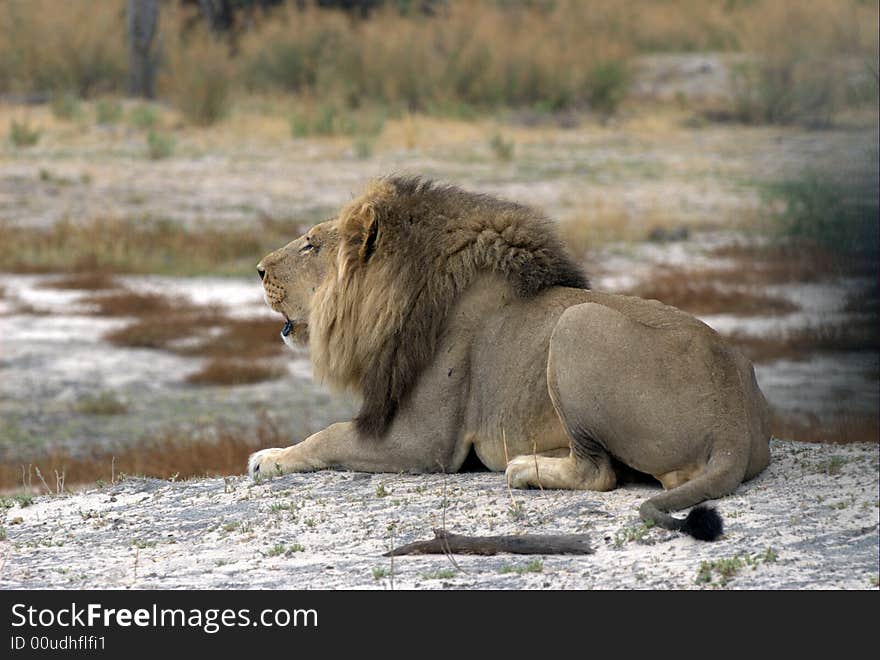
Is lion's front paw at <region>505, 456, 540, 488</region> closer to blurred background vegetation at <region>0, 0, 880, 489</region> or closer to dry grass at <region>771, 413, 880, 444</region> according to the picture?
blurred background vegetation at <region>0, 0, 880, 489</region>

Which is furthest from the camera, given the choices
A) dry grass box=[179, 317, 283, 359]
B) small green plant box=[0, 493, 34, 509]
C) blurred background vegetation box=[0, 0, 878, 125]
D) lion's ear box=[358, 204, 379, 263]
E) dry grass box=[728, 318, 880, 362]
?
blurred background vegetation box=[0, 0, 878, 125]

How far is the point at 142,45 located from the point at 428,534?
2370cm

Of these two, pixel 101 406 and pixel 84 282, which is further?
pixel 84 282

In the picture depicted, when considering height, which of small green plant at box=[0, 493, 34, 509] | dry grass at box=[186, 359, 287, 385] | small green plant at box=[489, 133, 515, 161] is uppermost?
small green plant at box=[489, 133, 515, 161]

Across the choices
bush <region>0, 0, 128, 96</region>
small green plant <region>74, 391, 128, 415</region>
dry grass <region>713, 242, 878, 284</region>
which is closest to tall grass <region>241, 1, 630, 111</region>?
bush <region>0, 0, 128, 96</region>

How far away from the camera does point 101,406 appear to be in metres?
12.8

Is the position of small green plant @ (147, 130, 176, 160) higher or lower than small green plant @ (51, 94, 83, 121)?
lower

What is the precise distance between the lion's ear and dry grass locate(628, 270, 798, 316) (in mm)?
9209

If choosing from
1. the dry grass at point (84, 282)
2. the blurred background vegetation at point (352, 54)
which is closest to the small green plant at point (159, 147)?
the blurred background vegetation at point (352, 54)

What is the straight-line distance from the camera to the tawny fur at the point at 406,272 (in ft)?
19.2

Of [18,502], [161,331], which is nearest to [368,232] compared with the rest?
[18,502]

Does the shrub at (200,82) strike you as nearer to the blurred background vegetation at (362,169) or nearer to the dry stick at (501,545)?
the blurred background vegetation at (362,169)

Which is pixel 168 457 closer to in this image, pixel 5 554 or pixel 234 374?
pixel 234 374

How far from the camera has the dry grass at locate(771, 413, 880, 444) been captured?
23.9 feet
